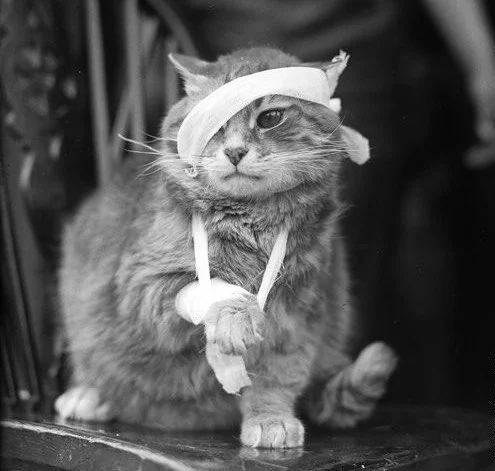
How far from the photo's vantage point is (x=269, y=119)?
2.85 feet

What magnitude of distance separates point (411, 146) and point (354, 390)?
0.62 meters

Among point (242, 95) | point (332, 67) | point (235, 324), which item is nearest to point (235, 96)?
point (242, 95)

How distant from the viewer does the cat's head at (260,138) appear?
846 millimetres

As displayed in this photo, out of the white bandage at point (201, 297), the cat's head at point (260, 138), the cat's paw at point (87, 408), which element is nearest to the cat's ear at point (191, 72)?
the cat's head at point (260, 138)

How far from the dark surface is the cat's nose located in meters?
0.31

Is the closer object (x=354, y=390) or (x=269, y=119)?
(x=269, y=119)

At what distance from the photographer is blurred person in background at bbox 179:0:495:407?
3.95 feet

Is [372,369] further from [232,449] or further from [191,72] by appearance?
[191,72]

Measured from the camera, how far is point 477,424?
116 cm

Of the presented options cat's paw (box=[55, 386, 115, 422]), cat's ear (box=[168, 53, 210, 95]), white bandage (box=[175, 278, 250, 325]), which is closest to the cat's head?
cat's ear (box=[168, 53, 210, 95])

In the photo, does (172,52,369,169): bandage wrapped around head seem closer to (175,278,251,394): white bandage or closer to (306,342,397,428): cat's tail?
(175,278,251,394): white bandage

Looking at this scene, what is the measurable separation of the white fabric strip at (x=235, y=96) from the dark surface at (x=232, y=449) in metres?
0.32

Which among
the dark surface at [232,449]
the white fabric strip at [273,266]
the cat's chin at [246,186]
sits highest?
the cat's chin at [246,186]

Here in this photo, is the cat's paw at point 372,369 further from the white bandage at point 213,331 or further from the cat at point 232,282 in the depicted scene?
the white bandage at point 213,331
